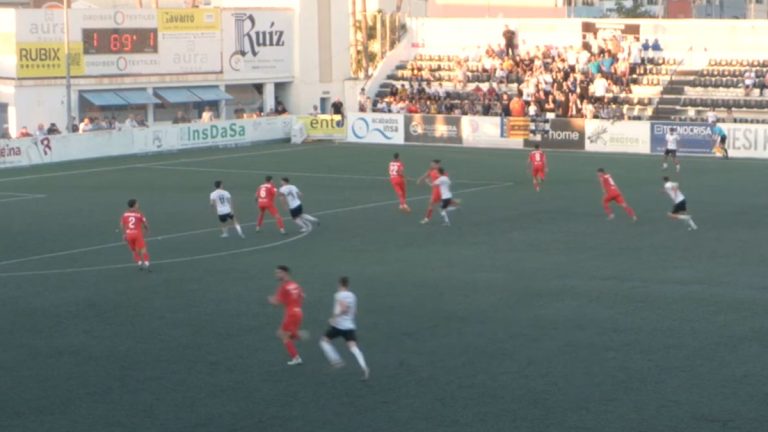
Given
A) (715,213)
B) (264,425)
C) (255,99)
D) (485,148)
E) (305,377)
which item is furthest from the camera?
(255,99)

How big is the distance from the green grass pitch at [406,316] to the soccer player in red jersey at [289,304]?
1.08 feet

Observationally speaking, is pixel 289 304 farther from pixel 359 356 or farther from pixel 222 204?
pixel 222 204

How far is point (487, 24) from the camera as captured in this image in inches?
2559

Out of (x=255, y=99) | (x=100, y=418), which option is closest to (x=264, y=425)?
(x=100, y=418)

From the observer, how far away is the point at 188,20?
59.7 m

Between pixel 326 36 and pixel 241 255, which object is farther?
pixel 326 36

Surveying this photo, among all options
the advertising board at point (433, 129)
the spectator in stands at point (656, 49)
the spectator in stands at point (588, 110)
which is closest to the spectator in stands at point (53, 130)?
the advertising board at point (433, 129)

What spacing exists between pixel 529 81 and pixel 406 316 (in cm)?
3821

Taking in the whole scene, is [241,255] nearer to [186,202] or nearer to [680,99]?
[186,202]

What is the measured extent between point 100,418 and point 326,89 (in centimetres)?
4982

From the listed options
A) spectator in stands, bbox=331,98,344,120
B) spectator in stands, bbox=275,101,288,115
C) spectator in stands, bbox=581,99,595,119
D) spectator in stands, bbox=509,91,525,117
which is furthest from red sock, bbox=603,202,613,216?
spectator in stands, bbox=275,101,288,115

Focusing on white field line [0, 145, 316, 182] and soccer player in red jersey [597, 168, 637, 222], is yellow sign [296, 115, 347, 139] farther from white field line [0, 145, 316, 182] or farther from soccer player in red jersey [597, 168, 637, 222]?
soccer player in red jersey [597, 168, 637, 222]

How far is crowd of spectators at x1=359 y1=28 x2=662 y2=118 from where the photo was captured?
184ft

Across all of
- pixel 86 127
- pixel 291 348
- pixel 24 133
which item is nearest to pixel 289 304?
pixel 291 348
